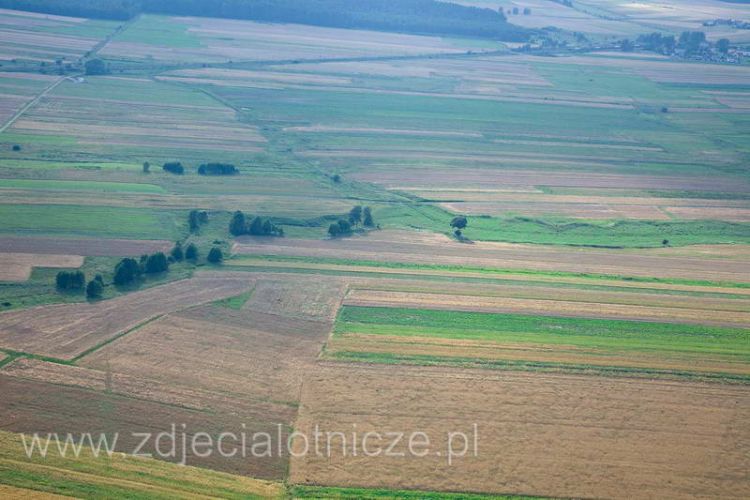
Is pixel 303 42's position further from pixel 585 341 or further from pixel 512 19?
pixel 585 341

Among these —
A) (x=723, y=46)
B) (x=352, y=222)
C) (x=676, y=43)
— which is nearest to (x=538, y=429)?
(x=352, y=222)

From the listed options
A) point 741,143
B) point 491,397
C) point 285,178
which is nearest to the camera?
point 491,397

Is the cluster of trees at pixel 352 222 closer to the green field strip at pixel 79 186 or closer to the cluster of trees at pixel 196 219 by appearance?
the cluster of trees at pixel 196 219

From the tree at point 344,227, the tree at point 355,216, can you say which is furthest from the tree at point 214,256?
the tree at point 355,216

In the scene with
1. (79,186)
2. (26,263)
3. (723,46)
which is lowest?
(26,263)

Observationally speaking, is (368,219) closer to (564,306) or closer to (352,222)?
(352,222)

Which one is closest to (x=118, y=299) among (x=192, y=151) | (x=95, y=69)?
(x=192, y=151)

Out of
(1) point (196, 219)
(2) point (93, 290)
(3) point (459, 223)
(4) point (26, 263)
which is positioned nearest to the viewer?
(2) point (93, 290)
